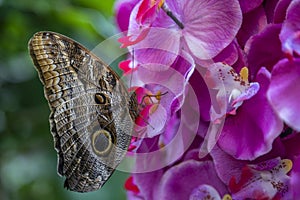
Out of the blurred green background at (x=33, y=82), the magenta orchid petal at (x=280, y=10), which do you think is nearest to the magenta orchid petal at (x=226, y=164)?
the magenta orchid petal at (x=280, y=10)

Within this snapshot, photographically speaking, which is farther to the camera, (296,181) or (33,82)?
(33,82)

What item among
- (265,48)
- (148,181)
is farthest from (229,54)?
(148,181)

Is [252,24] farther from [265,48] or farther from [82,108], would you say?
[82,108]

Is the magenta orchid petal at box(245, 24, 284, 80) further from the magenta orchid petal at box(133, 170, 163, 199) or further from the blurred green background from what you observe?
the blurred green background

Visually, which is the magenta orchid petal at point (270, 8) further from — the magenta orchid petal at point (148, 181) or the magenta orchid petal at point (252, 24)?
the magenta orchid petal at point (148, 181)

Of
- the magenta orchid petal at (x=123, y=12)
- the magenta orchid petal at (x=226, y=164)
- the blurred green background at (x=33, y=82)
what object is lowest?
the blurred green background at (x=33, y=82)

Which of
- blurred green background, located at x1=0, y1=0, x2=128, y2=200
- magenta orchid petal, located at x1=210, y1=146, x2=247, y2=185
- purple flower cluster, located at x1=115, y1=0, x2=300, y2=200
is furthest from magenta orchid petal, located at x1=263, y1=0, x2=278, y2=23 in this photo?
blurred green background, located at x1=0, y1=0, x2=128, y2=200

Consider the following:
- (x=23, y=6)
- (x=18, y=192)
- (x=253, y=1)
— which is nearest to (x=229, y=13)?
(x=253, y=1)
